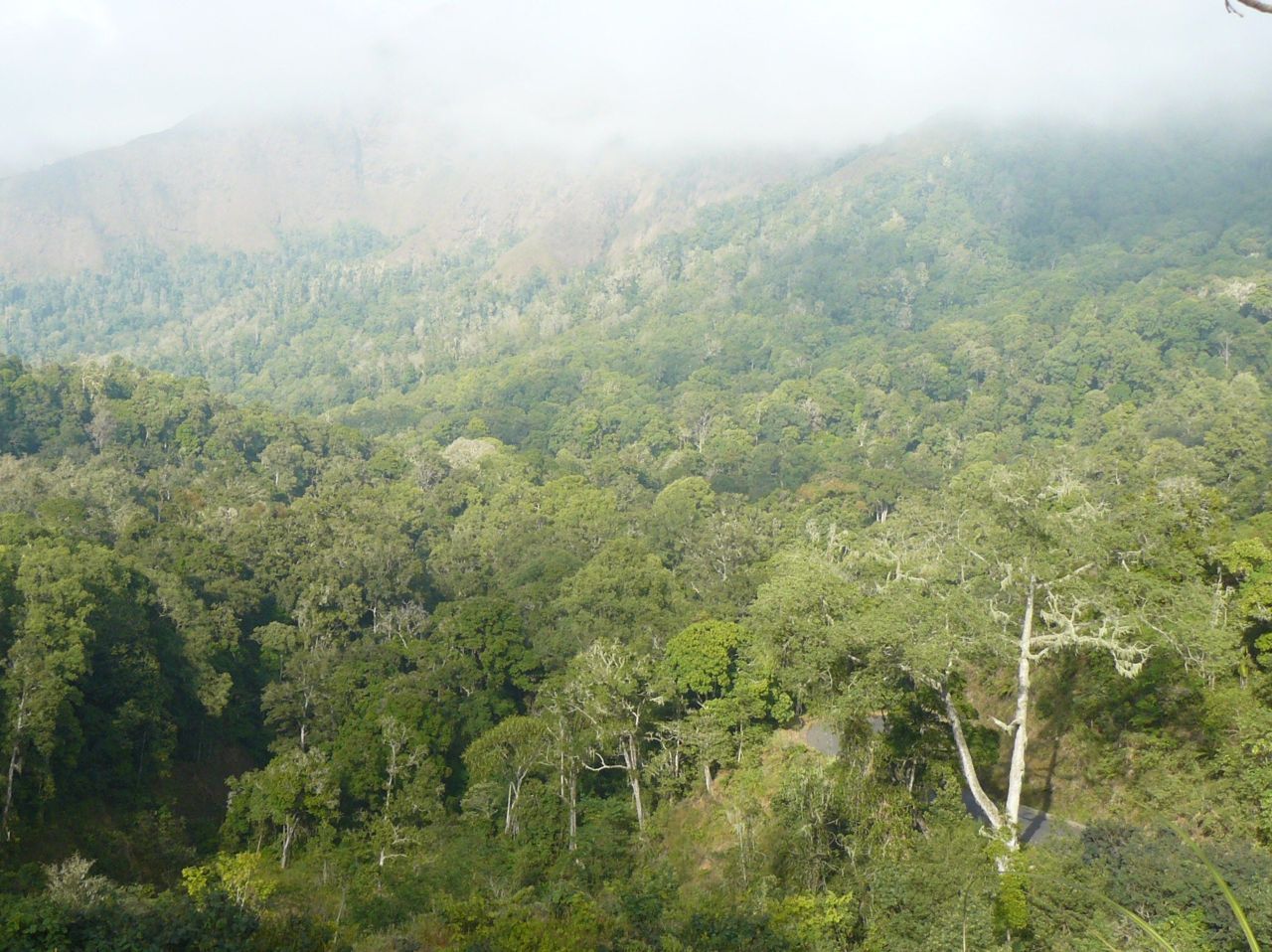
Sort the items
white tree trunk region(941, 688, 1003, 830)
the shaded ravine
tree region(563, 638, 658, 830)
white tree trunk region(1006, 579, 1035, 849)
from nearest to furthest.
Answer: white tree trunk region(941, 688, 1003, 830)
white tree trunk region(1006, 579, 1035, 849)
the shaded ravine
tree region(563, 638, 658, 830)

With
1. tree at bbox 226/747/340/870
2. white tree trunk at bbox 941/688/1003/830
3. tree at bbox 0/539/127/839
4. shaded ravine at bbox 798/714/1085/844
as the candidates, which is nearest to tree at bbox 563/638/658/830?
tree at bbox 226/747/340/870

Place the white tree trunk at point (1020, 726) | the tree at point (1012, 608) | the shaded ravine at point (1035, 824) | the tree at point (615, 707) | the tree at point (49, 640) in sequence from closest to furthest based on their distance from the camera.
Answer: the tree at point (1012, 608) → the white tree trunk at point (1020, 726) → the shaded ravine at point (1035, 824) → the tree at point (49, 640) → the tree at point (615, 707)

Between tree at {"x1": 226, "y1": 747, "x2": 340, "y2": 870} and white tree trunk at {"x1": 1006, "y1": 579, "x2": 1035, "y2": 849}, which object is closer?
white tree trunk at {"x1": 1006, "y1": 579, "x2": 1035, "y2": 849}

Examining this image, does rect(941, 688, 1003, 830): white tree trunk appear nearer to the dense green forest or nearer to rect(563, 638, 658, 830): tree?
the dense green forest

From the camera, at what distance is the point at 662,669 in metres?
37.2

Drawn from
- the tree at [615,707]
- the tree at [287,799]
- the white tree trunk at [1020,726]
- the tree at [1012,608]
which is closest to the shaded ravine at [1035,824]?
the white tree trunk at [1020,726]

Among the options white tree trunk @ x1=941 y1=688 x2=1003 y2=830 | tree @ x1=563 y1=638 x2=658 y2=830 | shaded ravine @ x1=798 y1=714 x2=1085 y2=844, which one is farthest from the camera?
tree @ x1=563 y1=638 x2=658 y2=830

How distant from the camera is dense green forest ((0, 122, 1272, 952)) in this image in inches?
748

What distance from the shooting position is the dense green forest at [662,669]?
19.0 meters

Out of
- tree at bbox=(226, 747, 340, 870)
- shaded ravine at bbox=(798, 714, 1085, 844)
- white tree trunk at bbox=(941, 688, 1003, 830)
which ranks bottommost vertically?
tree at bbox=(226, 747, 340, 870)

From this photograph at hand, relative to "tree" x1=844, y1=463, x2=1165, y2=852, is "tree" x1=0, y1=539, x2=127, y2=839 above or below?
below

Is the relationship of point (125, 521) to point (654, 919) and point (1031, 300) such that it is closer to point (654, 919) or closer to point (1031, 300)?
point (654, 919)

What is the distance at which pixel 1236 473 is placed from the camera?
215 ft

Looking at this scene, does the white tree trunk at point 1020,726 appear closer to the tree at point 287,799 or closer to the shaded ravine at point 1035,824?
the shaded ravine at point 1035,824
